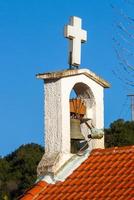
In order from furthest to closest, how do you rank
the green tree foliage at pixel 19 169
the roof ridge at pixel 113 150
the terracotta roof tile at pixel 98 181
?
the green tree foliage at pixel 19 169 < the roof ridge at pixel 113 150 < the terracotta roof tile at pixel 98 181

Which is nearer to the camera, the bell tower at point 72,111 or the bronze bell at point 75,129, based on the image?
the bell tower at point 72,111

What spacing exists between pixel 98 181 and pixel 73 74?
217 cm

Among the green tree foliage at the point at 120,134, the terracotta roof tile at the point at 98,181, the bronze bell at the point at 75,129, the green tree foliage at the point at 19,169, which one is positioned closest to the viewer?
the terracotta roof tile at the point at 98,181

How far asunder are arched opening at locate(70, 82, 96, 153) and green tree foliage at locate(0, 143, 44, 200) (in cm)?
3417

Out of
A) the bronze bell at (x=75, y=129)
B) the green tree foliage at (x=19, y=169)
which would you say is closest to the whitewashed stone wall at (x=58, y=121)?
the bronze bell at (x=75, y=129)

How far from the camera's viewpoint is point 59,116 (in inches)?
557

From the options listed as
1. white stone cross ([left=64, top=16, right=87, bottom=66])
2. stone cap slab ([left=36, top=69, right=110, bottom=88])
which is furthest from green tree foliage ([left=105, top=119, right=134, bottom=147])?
stone cap slab ([left=36, top=69, right=110, bottom=88])

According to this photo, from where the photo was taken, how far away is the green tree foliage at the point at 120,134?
46125mm

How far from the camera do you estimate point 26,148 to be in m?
57.3

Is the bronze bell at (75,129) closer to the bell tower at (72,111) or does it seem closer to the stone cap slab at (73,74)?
the bell tower at (72,111)

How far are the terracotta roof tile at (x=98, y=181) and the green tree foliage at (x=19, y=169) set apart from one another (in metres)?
35.2

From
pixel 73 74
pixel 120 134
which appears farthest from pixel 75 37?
pixel 120 134

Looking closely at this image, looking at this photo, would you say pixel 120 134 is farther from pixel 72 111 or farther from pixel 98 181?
pixel 98 181

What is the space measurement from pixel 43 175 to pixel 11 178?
1530 inches
